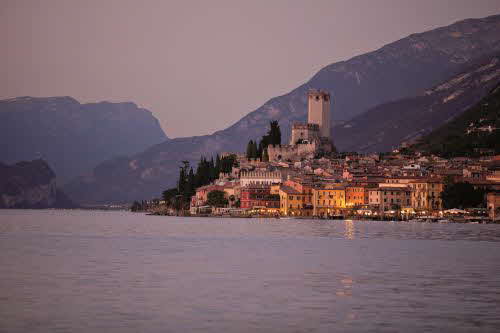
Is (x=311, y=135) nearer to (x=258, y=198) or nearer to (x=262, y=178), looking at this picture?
(x=262, y=178)

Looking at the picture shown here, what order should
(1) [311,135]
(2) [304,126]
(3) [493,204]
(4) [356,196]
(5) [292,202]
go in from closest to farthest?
1. (3) [493,204]
2. (4) [356,196]
3. (5) [292,202]
4. (2) [304,126]
5. (1) [311,135]

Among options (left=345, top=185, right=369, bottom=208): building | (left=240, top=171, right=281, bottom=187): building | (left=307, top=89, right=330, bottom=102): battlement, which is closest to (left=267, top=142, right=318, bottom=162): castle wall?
(left=307, top=89, right=330, bottom=102): battlement

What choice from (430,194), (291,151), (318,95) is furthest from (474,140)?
(430,194)

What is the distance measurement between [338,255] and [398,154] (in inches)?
5754

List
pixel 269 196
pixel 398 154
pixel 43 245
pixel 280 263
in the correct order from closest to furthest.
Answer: pixel 280 263
pixel 43 245
pixel 269 196
pixel 398 154

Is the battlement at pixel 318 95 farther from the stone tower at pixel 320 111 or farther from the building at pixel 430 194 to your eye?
the building at pixel 430 194

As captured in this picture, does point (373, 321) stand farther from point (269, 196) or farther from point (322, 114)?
point (322, 114)

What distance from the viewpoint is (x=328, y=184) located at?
146 m

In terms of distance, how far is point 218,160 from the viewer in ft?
593

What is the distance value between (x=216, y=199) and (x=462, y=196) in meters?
44.6

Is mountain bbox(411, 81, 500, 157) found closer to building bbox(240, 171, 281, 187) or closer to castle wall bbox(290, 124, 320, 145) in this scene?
castle wall bbox(290, 124, 320, 145)

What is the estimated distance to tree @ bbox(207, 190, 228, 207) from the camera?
158 meters

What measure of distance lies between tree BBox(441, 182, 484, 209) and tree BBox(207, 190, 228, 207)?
42.1m

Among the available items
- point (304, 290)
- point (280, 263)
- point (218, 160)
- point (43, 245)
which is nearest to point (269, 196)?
point (218, 160)
